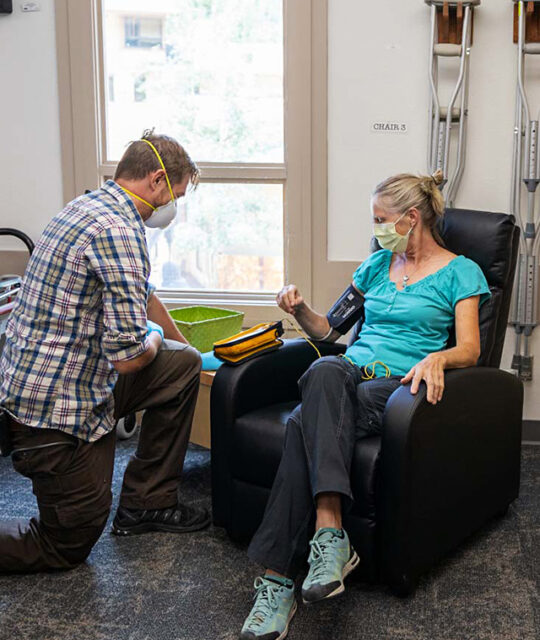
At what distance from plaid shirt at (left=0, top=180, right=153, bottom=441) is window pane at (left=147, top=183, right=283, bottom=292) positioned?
1303 mm

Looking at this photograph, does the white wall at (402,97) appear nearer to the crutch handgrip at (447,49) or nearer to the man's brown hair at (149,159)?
the crutch handgrip at (447,49)

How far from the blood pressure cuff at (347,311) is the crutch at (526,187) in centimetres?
85

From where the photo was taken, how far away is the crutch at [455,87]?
10.5 feet

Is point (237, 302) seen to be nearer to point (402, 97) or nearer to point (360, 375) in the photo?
point (402, 97)

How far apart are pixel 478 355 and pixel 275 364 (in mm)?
634

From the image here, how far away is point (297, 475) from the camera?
2.21m

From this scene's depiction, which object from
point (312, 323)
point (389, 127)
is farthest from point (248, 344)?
point (389, 127)

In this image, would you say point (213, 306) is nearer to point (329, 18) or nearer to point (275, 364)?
point (275, 364)

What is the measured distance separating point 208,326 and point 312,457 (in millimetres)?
1049

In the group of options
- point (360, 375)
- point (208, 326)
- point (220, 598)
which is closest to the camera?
point (220, 598)

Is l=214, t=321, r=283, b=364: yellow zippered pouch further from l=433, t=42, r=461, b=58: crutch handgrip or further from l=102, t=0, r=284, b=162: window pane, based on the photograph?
l=433, t=42, r=461, b=58: crutch handgrip

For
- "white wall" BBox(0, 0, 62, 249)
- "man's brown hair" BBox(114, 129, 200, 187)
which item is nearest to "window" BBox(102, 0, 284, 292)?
"white wall" BBox(0, 0, 62, 249)

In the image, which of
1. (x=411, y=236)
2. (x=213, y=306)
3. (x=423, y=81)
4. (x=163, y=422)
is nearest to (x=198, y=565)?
(x=163, y=422)

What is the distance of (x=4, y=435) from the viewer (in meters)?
2.34
